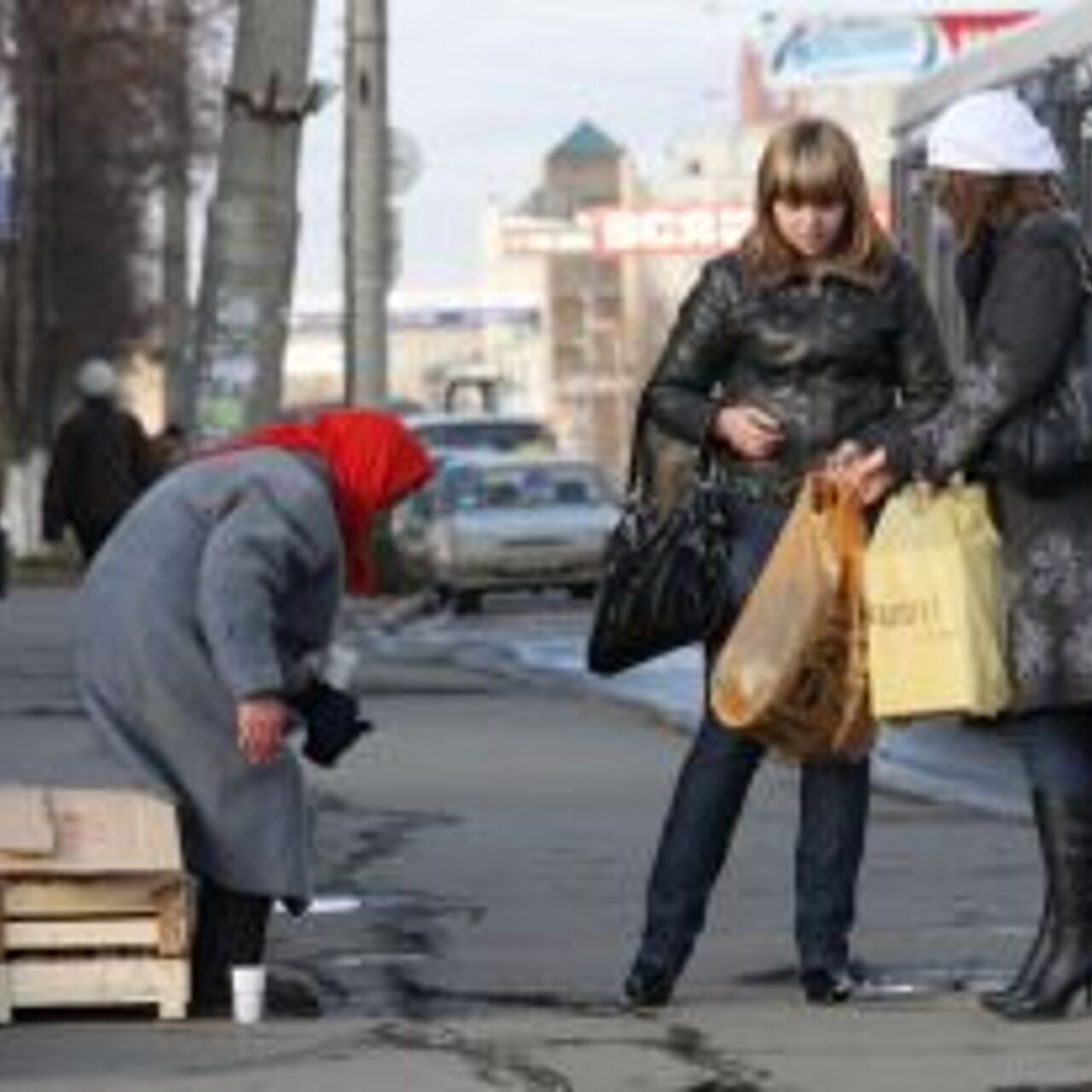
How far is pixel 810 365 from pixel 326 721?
1367mm

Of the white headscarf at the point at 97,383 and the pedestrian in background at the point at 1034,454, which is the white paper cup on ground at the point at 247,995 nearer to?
the pedestrian in background at the point at 1034,454

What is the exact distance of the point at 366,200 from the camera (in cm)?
3591

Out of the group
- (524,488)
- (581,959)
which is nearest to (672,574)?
(581,959)

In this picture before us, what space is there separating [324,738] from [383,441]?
0.70 meters

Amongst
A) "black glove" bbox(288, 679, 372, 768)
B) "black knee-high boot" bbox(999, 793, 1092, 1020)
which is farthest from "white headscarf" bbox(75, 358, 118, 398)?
"black knee-high boot" bbox(999, 793, 1092, 1020)

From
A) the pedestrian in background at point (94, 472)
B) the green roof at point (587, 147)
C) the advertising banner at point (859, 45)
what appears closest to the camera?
the pedestrian in background at point (94, 472)

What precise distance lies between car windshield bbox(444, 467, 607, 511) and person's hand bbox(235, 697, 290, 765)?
30.2 metres

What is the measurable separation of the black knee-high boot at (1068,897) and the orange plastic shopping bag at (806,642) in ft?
1.62

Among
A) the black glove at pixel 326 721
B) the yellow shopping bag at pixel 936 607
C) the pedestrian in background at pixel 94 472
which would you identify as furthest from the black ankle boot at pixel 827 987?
the pedestrian in background at pixel 94 472

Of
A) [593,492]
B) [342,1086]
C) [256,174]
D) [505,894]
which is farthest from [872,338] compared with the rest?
[593,492]

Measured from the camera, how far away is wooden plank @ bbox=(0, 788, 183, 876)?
976 cm

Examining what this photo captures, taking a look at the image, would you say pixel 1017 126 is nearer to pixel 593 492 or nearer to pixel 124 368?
pixel 593 492

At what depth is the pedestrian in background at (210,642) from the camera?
9.80 meters

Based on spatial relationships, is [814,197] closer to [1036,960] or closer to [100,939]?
[1036,960]
